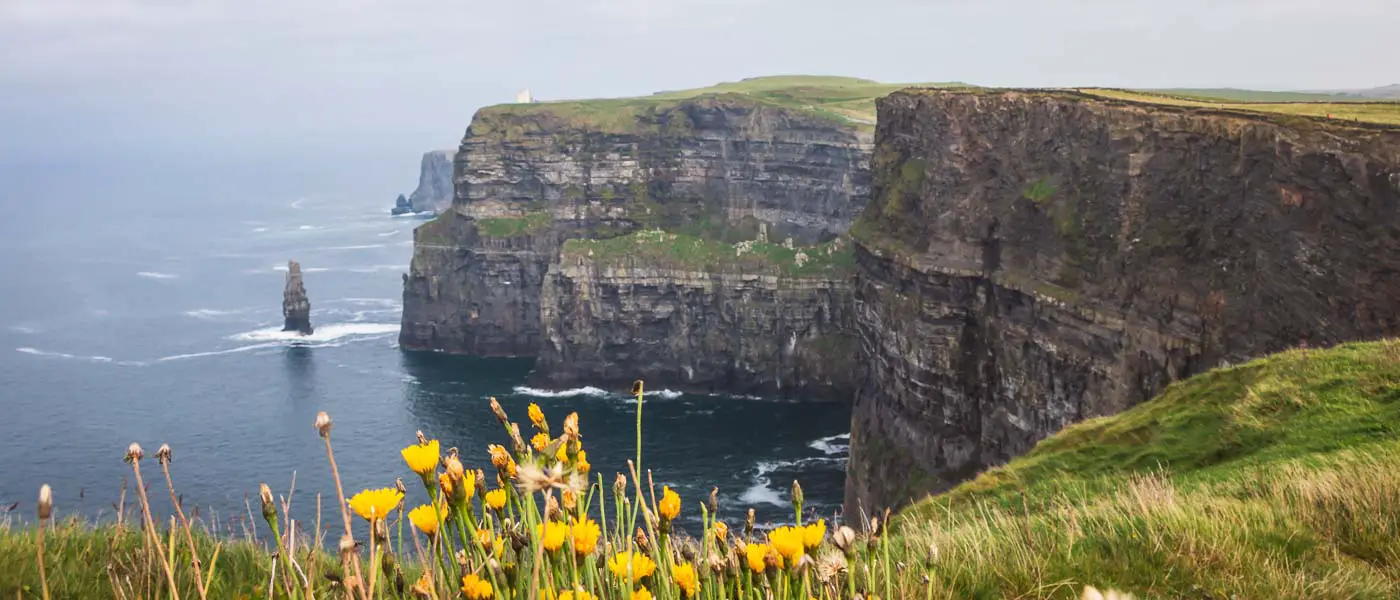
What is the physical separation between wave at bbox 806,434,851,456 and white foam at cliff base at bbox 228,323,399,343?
6494cm

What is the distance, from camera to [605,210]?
12781 centimetres

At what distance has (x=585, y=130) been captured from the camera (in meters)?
131

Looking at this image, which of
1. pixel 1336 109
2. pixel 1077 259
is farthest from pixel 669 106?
pixel 1336 109

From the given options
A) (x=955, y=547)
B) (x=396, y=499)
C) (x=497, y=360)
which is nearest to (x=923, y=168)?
(x=955, y=547)

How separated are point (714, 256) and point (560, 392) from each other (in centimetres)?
2108

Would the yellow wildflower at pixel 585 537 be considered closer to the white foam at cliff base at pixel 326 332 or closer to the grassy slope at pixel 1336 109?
the grassy slope at pixel 1336 109

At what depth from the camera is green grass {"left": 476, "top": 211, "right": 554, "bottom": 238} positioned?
126125mm

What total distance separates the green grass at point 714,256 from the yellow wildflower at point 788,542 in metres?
102

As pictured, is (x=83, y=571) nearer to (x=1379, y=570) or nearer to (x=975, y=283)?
(x=1379, y=570)

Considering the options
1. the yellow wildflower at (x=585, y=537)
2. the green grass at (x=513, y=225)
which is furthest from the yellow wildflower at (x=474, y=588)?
the green grass at (x=513, y=225)

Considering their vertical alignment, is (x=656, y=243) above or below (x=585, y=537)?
below

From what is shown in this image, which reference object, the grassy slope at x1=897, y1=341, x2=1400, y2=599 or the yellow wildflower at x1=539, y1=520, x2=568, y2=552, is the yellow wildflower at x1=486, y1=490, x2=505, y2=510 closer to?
the yellow wildflower at x1=539, y1=520, x2=568, y2=552

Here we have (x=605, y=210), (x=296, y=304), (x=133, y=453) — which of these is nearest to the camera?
(x=133, y=453)

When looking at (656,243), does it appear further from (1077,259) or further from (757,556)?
(757,556)
